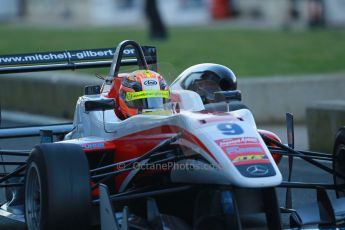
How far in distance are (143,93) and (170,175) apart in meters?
1.16

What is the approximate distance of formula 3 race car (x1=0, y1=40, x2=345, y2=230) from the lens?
718 centimetres

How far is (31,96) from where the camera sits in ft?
61.1

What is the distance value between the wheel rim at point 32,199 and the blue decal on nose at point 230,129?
4.80ft

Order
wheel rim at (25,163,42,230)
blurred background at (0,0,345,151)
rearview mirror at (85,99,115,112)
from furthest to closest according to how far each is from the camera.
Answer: blurred background at (0,0,345,151) < rearview mirror at (85,99,115,112) < wheel rim at (25,163,42,230)

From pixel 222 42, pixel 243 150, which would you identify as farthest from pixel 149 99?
pixel 222 42

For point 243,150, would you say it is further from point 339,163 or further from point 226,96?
point 339,163

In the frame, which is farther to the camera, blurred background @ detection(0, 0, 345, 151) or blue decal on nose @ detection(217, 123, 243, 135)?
blurred background @ detection(0, 0, 345, 151)

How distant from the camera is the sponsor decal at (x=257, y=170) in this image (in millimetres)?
6965

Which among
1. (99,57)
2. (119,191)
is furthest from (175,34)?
(119,191)

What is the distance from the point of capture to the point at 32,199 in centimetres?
796

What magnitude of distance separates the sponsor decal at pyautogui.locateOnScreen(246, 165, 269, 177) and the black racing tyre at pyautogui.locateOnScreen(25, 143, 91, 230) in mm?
1194
